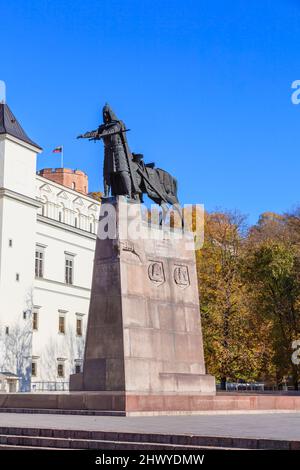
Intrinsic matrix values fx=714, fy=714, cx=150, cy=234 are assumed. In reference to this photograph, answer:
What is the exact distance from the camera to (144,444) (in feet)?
35.7

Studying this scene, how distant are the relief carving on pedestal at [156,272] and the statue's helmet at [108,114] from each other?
15.8 feet

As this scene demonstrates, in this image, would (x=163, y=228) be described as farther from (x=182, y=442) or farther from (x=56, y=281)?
(x=56, y=281)

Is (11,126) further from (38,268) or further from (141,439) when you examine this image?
(141,439)

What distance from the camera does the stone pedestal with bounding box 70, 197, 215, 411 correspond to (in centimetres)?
2047

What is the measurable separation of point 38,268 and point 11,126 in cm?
1063

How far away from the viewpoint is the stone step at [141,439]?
10266 mm

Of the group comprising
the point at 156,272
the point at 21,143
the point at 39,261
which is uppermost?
the point at 21,143

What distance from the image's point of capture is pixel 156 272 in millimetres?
22562

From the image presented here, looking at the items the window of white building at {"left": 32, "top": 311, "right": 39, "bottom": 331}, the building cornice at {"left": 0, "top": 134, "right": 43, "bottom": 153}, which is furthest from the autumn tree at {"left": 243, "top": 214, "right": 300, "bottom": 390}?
the building cornice at {"left": 0, "top": 134, "right": 43, "bottom": 153}

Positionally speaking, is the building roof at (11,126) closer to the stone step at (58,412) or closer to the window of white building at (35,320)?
the window of white building at (35,320)

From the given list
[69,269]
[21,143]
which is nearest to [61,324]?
[69,269]

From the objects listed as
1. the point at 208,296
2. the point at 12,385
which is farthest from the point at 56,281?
the point at 208,296

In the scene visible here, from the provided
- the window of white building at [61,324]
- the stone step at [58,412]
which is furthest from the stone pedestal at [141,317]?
the window of white building at [61,324]

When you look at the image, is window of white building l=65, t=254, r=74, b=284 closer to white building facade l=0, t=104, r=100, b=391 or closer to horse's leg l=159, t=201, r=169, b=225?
white building facade l=0, t=104, r=100, b=391
